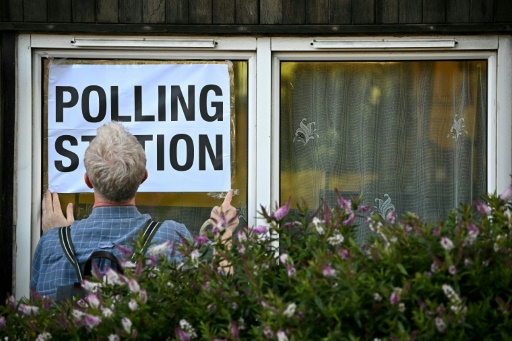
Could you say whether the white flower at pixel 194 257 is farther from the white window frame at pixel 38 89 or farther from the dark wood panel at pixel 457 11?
the dark wood panel at pixel 457 11

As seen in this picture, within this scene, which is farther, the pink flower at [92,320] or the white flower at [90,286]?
the white flower at [90,286]

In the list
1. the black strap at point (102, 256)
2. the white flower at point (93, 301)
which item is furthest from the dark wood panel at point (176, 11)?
the white flower at point (93, 301)

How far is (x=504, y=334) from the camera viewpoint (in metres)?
3.49

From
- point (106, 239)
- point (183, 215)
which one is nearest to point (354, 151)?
point (183, 215)

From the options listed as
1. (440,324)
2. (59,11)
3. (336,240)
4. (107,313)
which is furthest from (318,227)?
(59,11)

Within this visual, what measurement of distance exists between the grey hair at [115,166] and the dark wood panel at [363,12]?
1.61 meters

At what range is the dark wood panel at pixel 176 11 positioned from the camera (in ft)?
19.0

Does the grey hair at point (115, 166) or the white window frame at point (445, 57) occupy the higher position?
the white window frame at point (445, 57)

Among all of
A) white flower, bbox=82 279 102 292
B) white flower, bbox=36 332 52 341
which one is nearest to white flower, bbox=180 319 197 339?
white flower, bbox=82 279 102 292

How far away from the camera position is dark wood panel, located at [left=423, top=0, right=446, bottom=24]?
227 inches

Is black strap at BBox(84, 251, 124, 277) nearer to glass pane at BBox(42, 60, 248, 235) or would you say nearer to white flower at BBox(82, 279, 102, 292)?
white flower at BBox(82, 279, 102, 292)

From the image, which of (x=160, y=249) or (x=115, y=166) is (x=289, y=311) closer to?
(x=160, y=249)

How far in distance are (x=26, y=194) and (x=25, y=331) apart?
72.4 inches

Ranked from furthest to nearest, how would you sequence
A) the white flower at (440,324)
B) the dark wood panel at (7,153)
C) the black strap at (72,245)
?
1. the dark wood panel at (7,153)
2. the black strap at (72,245)
3. the white flower at (440,324)
